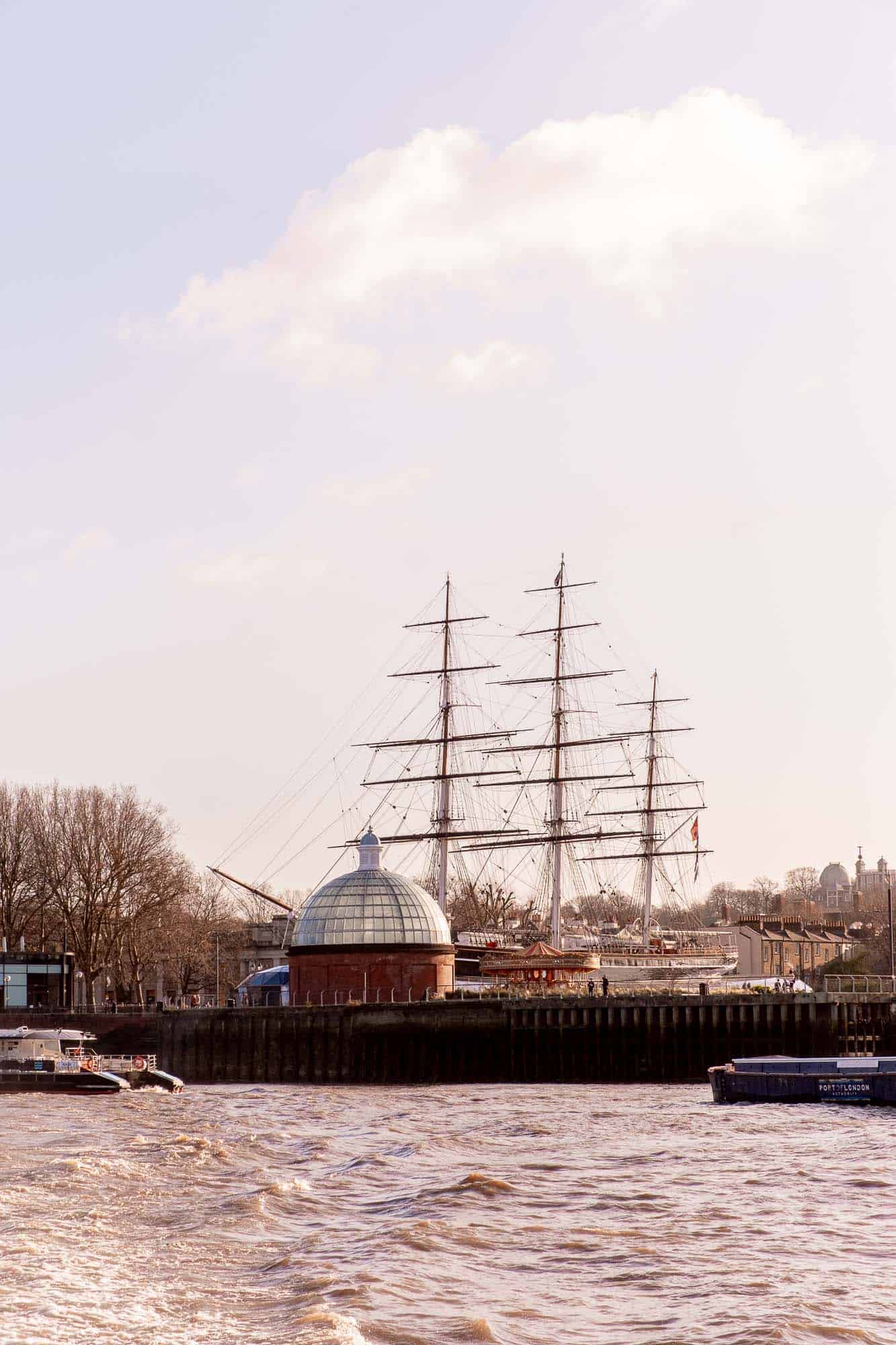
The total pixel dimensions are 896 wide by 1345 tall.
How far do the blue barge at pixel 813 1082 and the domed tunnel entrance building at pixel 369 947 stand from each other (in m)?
25.7

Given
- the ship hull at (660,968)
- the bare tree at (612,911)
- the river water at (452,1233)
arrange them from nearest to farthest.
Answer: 1. the river water at (452,1233)
2. the ship hull at (660,968)
3. the bare tree at (612,911)

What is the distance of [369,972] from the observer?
254 ft

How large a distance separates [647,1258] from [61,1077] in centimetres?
4033

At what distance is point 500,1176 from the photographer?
32.2 meters

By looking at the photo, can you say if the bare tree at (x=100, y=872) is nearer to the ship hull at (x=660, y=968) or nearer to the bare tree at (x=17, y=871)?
the bare tree at (x=17, y=871)

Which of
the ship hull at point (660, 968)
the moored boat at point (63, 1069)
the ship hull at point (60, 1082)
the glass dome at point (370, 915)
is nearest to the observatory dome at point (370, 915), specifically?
the glass dome at point (370, 915)

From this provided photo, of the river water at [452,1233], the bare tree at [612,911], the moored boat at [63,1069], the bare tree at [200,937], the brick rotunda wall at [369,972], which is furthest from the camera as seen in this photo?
the bare tree at [612,911]

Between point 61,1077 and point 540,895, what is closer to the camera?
A: point 61,1077

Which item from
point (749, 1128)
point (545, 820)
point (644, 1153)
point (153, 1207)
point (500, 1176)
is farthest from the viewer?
point (545, 820)

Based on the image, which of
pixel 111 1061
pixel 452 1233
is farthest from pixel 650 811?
pixel 452 1233

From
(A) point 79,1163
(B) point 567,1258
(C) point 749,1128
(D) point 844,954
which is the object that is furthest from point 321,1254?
(D) point 844,954

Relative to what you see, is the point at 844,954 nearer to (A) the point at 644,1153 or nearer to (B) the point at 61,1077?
(B) the point at 61,1077

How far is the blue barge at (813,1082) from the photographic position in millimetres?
51594

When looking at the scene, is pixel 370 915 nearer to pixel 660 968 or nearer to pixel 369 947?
pixel 369 947
